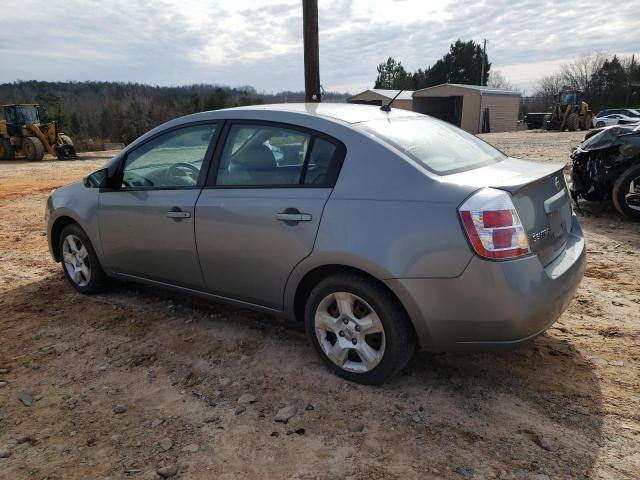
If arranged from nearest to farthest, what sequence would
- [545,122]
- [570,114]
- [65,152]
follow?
1. [65,152]
2. [570,114]
3. [545,122]

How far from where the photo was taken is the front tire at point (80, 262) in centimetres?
450

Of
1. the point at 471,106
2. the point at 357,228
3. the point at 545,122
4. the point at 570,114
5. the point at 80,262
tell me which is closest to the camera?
the point at 357,228

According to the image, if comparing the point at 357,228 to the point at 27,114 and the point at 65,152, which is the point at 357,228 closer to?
the point at 65,152

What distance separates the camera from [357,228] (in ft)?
9.12

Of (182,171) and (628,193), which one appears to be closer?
(182,171)

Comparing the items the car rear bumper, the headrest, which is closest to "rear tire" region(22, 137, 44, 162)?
the headrest

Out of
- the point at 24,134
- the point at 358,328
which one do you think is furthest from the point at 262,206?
the point at 24,134

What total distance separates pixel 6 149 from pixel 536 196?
24.6 metres

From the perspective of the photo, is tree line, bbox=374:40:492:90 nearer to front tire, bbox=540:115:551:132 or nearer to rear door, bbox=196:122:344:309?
front tire, bbox=540:115:551:132

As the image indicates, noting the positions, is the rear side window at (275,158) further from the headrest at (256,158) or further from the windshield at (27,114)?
the windshield at (27,114)

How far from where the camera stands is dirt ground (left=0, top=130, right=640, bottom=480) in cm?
241

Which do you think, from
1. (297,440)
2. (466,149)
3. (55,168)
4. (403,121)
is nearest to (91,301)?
(297,440)

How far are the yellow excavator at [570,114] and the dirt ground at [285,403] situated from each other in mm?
33327

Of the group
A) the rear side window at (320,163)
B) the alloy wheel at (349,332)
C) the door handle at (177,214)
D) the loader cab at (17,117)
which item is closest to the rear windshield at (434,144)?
the rear side window at (320,163)
